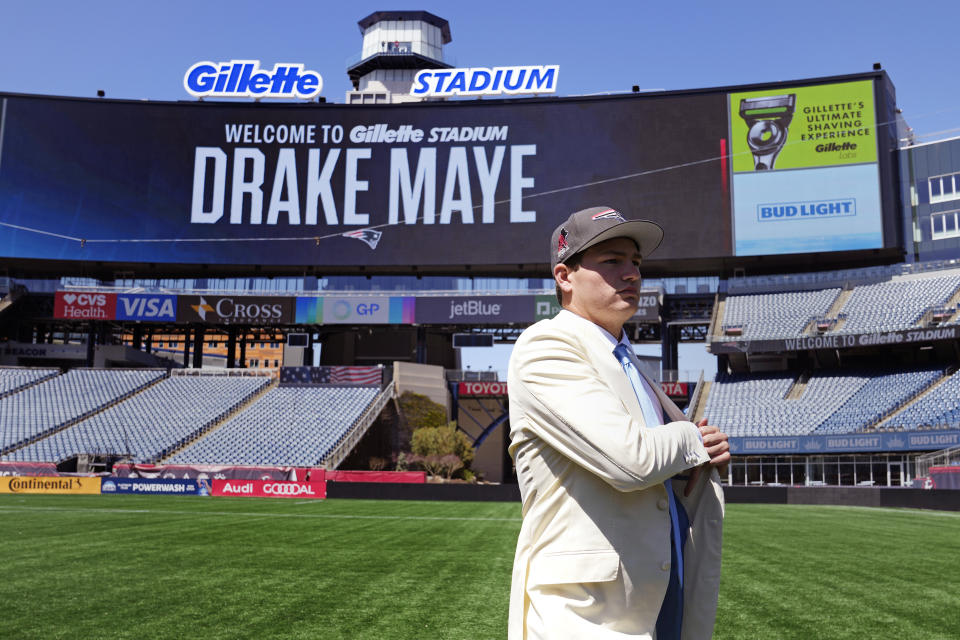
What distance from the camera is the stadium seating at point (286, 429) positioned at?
3642 centimetres

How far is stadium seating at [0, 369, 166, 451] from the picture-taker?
1510 inches

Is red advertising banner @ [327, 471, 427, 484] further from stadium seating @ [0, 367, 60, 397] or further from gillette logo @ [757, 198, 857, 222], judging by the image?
gillette logo @ [757, 198, 857, 222]

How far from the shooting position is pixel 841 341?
39.2 metres

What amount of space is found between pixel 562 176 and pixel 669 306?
9.45m

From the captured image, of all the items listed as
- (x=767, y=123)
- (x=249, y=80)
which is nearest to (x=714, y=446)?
(x=767, y=123)

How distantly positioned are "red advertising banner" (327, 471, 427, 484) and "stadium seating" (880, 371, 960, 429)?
66.0 ft

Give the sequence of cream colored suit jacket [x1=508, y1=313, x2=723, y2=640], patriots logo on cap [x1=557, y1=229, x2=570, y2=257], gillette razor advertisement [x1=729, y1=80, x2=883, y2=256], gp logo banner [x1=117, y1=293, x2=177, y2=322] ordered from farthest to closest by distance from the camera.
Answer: gp logo banner [x1=117, y1=293, x2=177, y2=322] < gillette razor advertisement [x1=729, y1=80, x2=883, y2=256] < patriots logo on cap [x1=557, y1=229, x2=570, y2=257] < cream colored suit jacket [x1=508, y1=313, x2=723, y2=640]

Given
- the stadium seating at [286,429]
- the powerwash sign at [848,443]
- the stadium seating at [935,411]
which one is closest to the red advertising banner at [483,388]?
the stadium seating at [286,429]

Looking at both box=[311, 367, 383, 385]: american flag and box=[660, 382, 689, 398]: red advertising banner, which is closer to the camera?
box=[660, 382, 689, 398]: red advertising banner

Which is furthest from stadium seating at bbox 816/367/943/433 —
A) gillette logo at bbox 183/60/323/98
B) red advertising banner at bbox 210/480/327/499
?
gillette logo at bbox 183/60/323/98

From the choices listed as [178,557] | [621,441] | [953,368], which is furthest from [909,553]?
[953,368]

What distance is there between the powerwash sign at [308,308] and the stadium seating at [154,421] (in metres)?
3.69

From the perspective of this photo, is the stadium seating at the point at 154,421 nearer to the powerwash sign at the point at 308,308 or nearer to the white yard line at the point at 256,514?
the powerwash sign at the point at 308,308

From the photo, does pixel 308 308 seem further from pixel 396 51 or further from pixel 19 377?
pixel 396 51
